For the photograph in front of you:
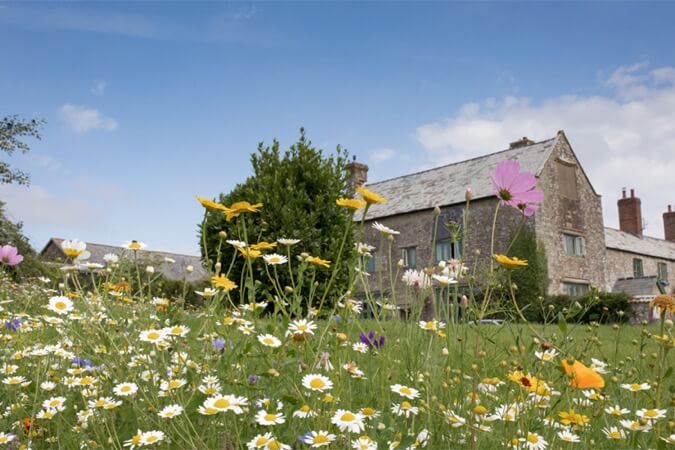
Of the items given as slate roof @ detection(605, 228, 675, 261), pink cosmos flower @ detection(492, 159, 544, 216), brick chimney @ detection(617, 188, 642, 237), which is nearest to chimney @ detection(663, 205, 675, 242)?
slate roof @ detection(605, 228, 675, 261)

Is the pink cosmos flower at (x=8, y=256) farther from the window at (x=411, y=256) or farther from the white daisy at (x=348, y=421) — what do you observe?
the window at (x=411, y=256)

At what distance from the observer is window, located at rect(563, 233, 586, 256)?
23922 millimetres

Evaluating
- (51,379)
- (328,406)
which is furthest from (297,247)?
(328,406)

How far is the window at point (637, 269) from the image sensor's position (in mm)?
29656

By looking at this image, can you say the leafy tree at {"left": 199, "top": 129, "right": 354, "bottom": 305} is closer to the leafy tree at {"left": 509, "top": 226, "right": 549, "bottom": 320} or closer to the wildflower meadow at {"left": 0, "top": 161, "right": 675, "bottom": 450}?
the wildflower meadow at {"left": 0, "top": 161, "right": 675, "bottom": 450}

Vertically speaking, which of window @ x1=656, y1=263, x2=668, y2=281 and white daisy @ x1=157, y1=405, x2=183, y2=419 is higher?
window @ x1=656, y1=263, x2=668, y2=281

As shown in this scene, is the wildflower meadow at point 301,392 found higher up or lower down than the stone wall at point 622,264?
lower down

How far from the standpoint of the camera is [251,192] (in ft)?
38.0

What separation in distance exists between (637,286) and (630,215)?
9259 mm

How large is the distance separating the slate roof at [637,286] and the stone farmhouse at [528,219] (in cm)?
5

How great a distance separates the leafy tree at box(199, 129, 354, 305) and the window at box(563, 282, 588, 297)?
14.3 m

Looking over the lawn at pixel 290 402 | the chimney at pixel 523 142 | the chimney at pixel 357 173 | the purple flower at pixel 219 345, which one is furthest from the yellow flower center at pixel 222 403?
the chimney at pixel 357 173

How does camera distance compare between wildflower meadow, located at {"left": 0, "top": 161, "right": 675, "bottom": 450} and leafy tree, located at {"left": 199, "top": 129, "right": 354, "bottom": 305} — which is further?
leafy tree, located at {"left": 199, "top": 129, "right": 354, "bottom": 305}

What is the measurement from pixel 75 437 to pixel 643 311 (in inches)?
998
